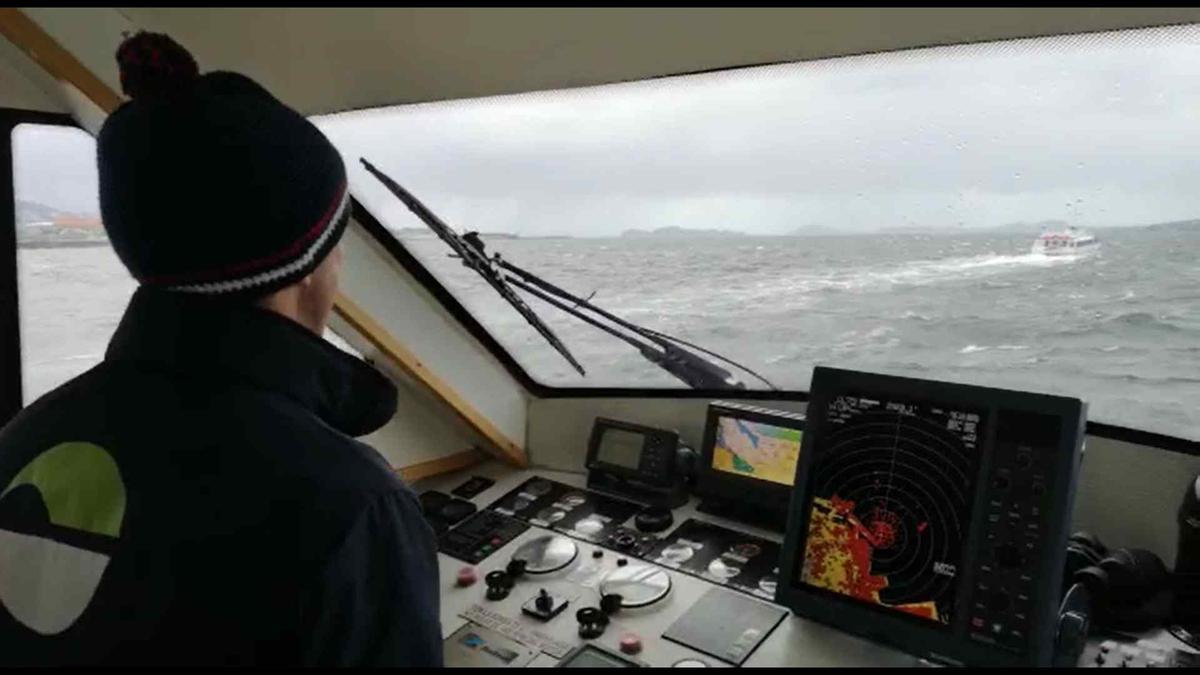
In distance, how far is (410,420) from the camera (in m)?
2.12

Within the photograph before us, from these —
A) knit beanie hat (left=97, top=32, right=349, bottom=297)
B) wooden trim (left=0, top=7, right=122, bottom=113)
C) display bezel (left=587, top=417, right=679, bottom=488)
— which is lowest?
display bezel (left=587, top=417, right=679, bottom=488)

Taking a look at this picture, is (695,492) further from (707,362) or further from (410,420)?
(410,420)

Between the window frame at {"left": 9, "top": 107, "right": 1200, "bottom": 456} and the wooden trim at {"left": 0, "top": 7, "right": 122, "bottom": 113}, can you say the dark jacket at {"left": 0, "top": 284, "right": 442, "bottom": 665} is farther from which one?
the window frame at {"left": 9, "top": 107, "right": 1200, "bottom": 456}

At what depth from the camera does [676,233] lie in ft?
5.77

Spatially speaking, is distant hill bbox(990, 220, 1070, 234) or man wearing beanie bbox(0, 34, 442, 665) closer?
man wearing beanie bbox(0, 34, 442, 665)

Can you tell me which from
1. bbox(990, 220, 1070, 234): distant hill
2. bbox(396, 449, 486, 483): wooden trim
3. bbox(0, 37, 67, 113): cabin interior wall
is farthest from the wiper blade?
bbox(990, 220, 1070, 234): distant hill

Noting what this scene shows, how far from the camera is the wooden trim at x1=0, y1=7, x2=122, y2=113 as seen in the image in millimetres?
1146

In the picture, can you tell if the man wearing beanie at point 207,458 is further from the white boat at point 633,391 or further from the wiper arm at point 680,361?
the wiper arm at point 680,361

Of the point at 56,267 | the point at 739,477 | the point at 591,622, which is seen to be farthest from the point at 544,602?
the point at 56,267

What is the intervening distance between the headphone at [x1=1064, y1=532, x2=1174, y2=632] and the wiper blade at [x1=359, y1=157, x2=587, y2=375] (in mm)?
1215

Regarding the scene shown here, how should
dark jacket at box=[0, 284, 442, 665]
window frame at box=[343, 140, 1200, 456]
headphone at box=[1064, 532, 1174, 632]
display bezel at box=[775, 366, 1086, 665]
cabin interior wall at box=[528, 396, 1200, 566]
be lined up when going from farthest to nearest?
1. window frame at box=[343, 140, 1200, 456]
2. cabin interior wall at box=[528, 396, 1200, 566]
3. headphone at box=[1064, 532, 1174, 632]
4. display bezel at box=[775, 366, 1086, 665]
5. dark jacket at box=[0, 284, 442, 665]

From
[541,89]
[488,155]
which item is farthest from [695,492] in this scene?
[541,89]

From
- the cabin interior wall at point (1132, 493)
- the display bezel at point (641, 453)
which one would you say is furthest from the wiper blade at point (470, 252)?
the cabin interior wall at point (1132, 493)

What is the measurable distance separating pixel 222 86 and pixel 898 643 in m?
1.24
